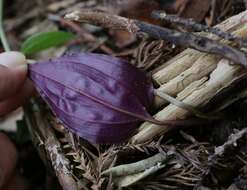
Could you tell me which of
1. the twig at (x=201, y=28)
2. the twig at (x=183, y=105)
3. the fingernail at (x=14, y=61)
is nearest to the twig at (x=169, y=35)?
the twig at (x=201, y=28)

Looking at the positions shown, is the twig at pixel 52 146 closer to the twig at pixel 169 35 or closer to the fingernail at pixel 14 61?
the fingernail at pixel 14 61

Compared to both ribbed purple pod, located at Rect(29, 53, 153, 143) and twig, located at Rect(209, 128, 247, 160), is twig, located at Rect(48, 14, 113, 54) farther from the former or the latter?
twig, located at Rect(209, 128, 247, 160)

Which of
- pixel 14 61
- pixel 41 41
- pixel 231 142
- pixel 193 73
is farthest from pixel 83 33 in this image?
pixel 231 142

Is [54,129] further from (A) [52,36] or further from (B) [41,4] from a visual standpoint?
(B) [41,4]

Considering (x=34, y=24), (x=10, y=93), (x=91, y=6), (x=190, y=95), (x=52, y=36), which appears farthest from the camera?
(x=34, y=24)

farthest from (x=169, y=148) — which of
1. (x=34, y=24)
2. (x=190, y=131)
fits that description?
(x=34, y=24)

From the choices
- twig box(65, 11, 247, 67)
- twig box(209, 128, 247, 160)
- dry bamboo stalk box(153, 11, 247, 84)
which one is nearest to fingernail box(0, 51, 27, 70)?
twig box(65, 11, 247, 67)

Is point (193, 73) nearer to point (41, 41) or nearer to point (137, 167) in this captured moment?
point (137, 167)
